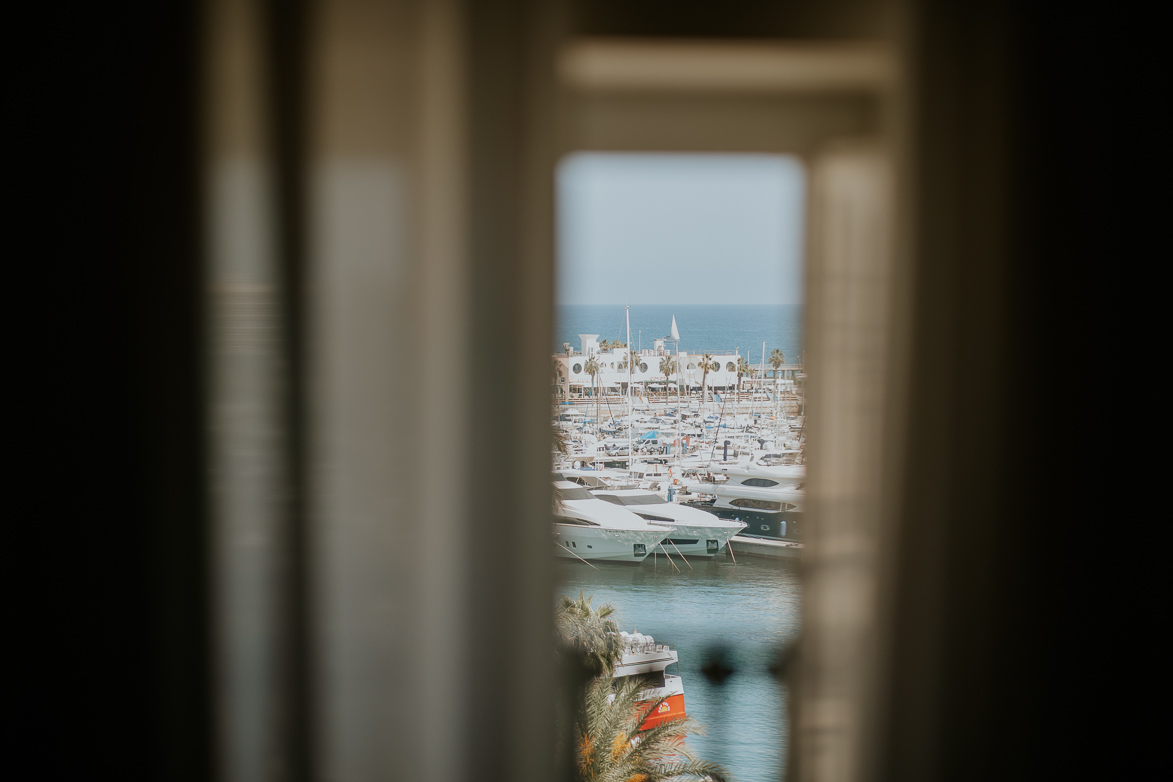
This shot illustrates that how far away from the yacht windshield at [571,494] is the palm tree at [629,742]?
294mm

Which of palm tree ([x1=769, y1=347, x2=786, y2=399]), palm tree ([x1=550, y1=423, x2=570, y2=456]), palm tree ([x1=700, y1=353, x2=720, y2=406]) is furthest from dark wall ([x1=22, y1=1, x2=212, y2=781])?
palm tree ([x1=769, y1=347, x2=786, y2=399])

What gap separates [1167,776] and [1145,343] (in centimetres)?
68

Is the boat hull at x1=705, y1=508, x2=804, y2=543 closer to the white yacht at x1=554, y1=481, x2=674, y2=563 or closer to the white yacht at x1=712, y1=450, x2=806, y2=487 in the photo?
the white yacht at x1=712, y1=450, x2=806, y2=487

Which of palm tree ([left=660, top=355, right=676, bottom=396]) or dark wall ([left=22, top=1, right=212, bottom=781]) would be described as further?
palm tree ([left=660, top=355, right=676, bottom=396])

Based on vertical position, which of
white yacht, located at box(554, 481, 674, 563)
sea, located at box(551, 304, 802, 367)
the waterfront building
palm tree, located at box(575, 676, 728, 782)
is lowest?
palm tree, located at box(575, 676, 728, 782)

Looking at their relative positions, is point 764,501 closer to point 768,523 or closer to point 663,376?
point 768,523

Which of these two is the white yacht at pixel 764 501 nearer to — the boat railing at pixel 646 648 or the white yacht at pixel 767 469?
the white yacht at pixel 767 469

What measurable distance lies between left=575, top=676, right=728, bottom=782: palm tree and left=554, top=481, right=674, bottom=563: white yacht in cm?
21

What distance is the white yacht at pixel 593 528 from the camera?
3.71ft

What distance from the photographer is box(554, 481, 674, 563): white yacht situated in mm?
1131

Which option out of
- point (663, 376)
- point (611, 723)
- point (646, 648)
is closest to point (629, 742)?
point (611, 723)

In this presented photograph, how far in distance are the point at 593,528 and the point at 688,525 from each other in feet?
0.53

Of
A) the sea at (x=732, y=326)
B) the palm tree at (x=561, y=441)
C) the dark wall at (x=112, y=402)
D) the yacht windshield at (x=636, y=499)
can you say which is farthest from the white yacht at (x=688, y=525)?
the dark wall at (x=112, y=402)

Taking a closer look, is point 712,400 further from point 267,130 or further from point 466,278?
point 267,130
